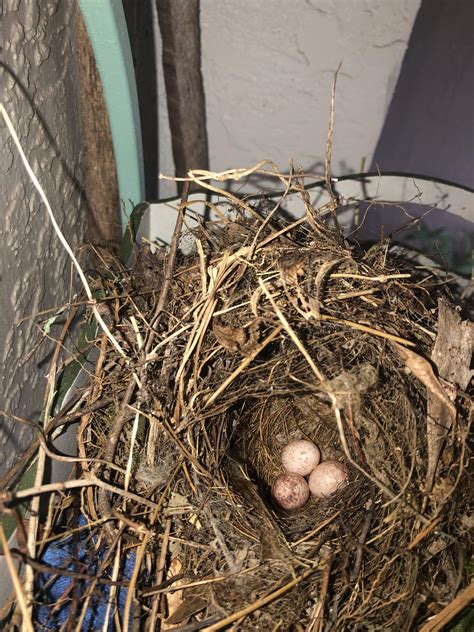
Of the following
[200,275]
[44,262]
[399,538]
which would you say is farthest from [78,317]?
[399,538]

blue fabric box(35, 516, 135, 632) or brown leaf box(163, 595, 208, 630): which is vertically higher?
blue fabric box(35, 516, 135, 632)

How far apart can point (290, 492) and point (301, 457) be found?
0.06m

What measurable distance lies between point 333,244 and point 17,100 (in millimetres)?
462

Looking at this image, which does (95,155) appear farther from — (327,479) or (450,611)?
(450,611)

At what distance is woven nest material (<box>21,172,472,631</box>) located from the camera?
0.69 metres

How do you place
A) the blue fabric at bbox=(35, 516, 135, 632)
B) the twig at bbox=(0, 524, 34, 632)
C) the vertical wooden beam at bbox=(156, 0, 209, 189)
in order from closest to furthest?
the twig at bbox=(0, 524, 34, 632) < the blue fabric at bbox=(35, 516, 135, 632) < the vertical wooden beam at bbox=(156, 0, 209, 189)

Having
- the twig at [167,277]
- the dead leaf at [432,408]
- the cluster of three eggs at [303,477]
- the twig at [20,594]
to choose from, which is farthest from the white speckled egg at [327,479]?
the twig at [20,594]

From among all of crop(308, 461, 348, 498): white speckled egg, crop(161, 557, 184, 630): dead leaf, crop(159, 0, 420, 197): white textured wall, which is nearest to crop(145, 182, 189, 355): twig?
crop(161, 557, 184, 630): dead leaf

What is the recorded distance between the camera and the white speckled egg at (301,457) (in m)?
0.99

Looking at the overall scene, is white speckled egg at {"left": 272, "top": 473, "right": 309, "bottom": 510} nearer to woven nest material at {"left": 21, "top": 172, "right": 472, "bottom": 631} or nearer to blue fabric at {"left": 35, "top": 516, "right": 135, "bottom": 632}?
woven nest material at {"left": 21, "top": 172, "right": 472, "bottom": 631}

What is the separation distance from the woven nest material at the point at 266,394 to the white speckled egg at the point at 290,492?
0.33 feet

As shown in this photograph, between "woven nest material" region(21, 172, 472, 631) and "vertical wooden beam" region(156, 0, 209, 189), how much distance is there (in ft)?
2.61

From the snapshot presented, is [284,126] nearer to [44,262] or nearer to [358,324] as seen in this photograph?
[44,262]

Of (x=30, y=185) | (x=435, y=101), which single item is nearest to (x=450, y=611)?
(x=30, y=185)
